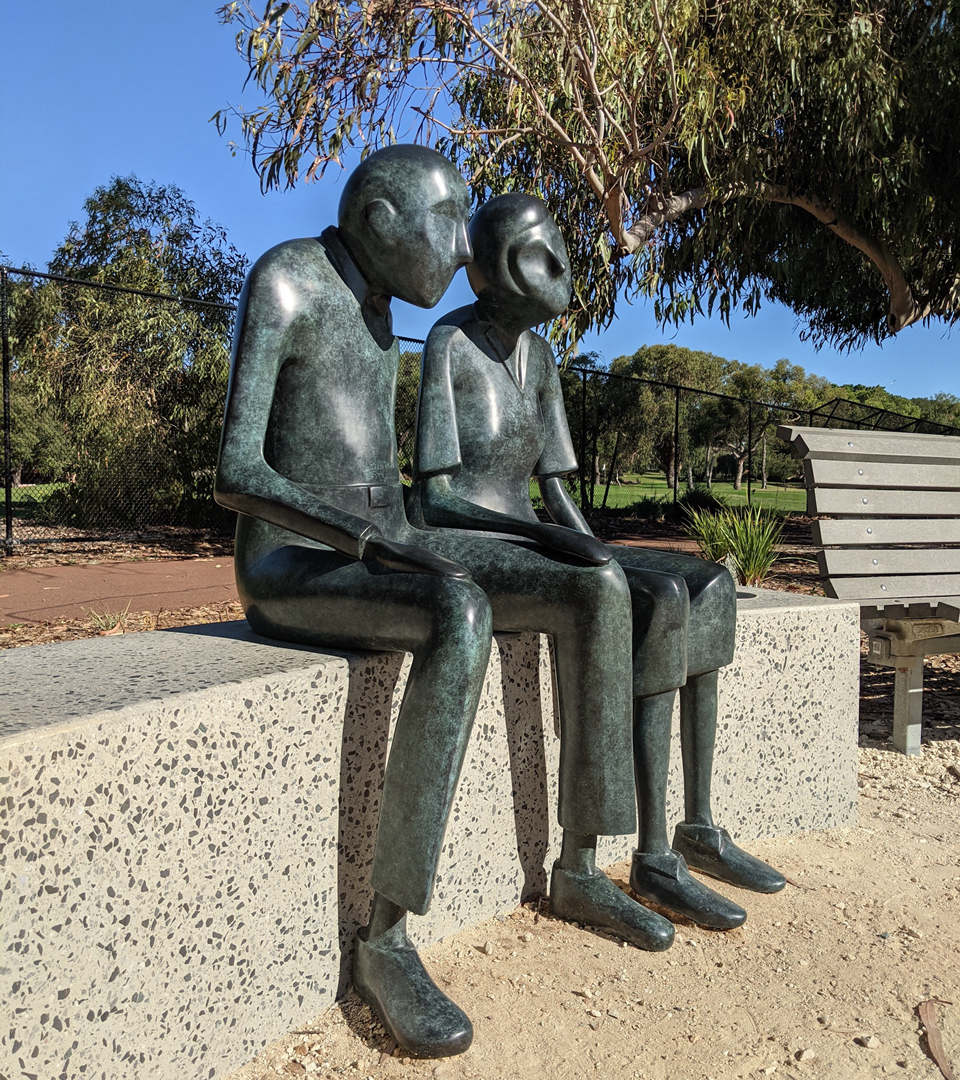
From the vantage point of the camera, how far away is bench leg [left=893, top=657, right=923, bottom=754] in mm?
3762

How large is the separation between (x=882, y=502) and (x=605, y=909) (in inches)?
88.4

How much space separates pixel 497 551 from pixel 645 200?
25.5 feet

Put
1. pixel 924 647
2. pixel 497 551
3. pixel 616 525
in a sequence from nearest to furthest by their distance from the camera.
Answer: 1. pixel 497 551
2. pixel 924 647
3. pixel 616 525

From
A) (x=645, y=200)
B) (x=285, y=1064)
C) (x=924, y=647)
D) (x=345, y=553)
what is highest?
(x=645, y=200)

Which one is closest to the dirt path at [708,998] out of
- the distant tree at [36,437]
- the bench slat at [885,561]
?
the bench slat at [885,561]

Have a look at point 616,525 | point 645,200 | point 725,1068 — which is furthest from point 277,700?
point 616,525

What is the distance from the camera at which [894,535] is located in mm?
3719

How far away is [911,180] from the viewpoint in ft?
33.4

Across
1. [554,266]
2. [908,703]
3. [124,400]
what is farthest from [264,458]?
[124,400]

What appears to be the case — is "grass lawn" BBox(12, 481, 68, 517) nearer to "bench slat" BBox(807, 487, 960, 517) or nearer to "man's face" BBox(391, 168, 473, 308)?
"bench slat" BBox(807, 487, 960, 517)

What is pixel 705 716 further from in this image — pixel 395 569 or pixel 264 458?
pixel 264 458

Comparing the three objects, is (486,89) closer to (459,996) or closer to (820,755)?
(820,755)

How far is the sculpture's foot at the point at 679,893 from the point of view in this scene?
220 centimetres

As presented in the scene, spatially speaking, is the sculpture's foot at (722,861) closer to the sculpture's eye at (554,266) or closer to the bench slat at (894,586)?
the bench slat at (894,586)
